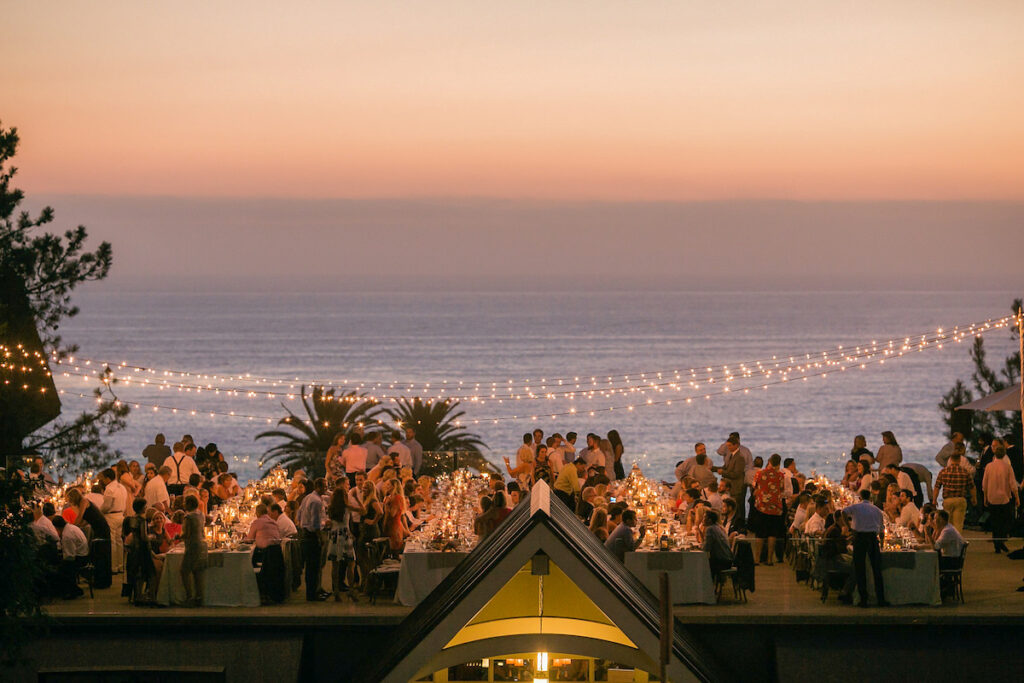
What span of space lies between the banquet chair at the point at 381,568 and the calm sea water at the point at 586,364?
48.6 metres

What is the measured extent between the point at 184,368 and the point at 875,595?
Answer: 127 m

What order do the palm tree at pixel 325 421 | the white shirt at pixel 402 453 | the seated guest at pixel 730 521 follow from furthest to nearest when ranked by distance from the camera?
the palm tree at pixel 325 421, the white shirt at pixel 402 453, the seated guest at pixel 730 521

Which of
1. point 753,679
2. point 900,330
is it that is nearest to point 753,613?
point 753,679

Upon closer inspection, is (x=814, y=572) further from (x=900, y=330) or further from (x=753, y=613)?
(x=900, y=330)

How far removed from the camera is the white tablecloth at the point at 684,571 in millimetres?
15375

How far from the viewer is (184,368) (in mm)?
137625

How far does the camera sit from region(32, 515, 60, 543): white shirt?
52.0ft

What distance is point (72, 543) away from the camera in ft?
52.3

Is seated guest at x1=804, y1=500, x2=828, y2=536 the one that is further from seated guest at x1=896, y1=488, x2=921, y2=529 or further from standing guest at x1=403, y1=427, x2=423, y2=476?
standing guest at x1=403, y1=427, x2=423, y2=476

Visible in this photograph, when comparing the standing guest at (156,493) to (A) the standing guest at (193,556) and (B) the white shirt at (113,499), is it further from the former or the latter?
(A) the standing guest at (193,556)

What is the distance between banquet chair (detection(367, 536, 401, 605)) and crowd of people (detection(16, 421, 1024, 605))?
53mm

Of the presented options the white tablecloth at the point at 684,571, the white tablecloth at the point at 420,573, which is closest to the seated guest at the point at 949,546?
the white tablecloth at the point at 684,571

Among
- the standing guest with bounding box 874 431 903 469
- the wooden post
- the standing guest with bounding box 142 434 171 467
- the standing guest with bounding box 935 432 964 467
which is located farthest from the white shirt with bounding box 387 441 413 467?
the wooden post

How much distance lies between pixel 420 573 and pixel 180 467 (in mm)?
6729
